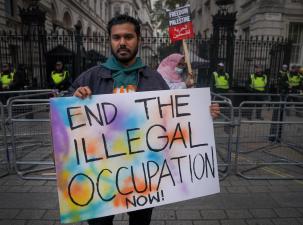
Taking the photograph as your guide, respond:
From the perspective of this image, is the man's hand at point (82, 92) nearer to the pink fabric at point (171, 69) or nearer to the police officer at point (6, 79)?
the pink fabric at point (171, 69)

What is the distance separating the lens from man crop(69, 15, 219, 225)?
2.15m

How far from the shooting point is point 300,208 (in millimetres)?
3865

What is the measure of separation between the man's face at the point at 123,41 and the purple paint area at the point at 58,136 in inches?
24.1

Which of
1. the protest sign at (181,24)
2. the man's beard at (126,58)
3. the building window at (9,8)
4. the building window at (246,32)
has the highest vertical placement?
A: the building window at (9,8)

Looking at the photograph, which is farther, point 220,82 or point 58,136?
point 220,82

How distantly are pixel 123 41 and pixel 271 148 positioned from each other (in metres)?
5.12

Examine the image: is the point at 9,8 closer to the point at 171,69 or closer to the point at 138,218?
the point at 171,69

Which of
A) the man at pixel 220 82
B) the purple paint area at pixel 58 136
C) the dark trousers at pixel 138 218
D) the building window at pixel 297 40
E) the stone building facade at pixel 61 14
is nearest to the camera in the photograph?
the purple paint area at pixel 58 136

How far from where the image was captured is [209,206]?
388 centimetres

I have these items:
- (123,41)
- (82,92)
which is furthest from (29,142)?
(123,41)

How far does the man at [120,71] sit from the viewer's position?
2.15 metres

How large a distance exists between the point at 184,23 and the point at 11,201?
16.8 ft

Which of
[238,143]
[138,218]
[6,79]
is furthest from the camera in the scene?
[6,79]

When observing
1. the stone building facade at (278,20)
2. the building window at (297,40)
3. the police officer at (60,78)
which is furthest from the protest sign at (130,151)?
the building window at (297,40)
